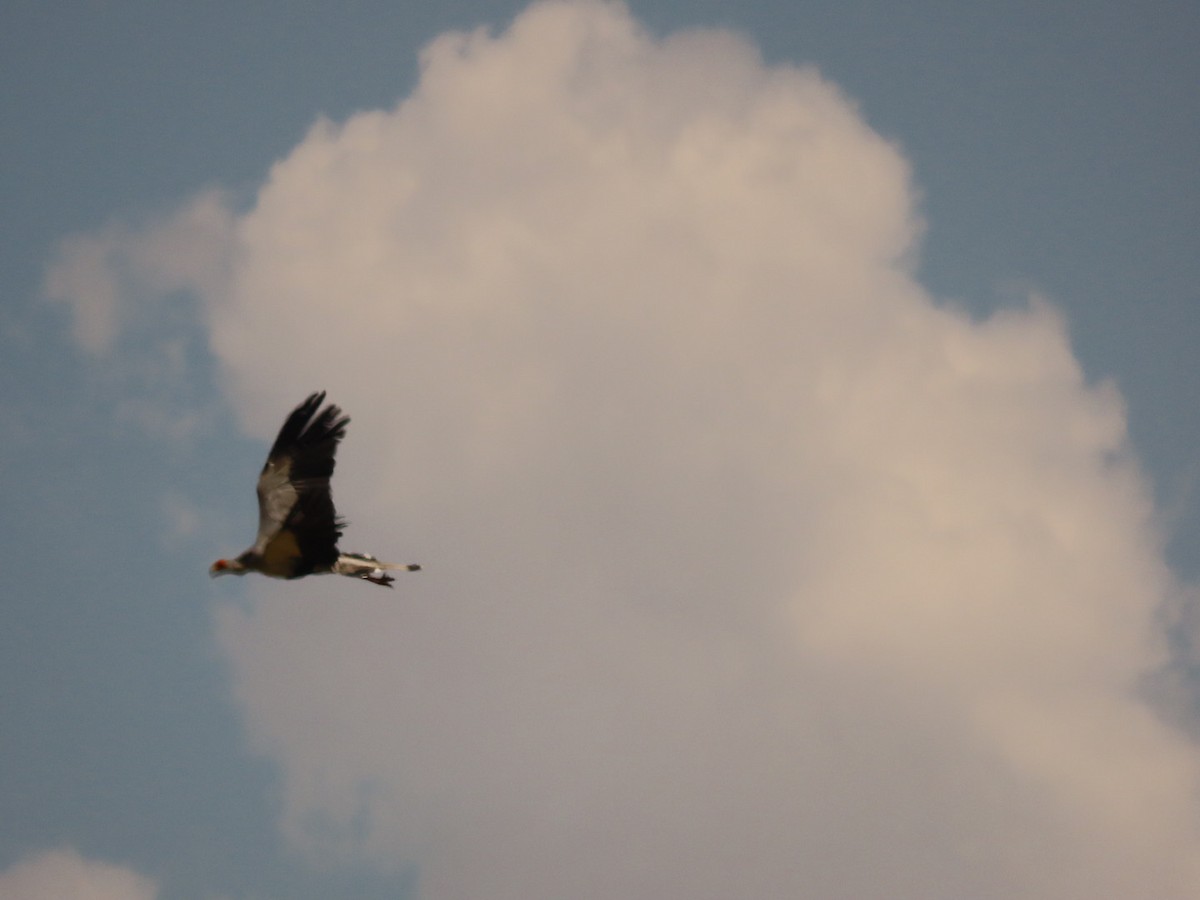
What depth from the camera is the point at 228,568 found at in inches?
2908

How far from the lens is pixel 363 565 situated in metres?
74.0

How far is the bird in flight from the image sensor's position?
7175 centimetres

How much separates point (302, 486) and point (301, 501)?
0.49m

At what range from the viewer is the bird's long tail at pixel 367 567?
242 feet

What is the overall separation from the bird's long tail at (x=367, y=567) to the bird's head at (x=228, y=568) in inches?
126

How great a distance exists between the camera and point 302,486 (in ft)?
236

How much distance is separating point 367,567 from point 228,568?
14.9 feet

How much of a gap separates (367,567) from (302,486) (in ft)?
12.7

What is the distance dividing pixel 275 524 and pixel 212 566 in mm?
3210

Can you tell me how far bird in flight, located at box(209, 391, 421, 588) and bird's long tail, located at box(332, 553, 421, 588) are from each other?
0.17 m

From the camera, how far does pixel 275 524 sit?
72.4 m

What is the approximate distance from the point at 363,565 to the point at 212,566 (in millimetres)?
4992

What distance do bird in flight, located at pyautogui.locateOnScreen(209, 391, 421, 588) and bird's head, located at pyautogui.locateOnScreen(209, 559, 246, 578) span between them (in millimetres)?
130

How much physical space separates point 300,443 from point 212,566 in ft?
18.7
